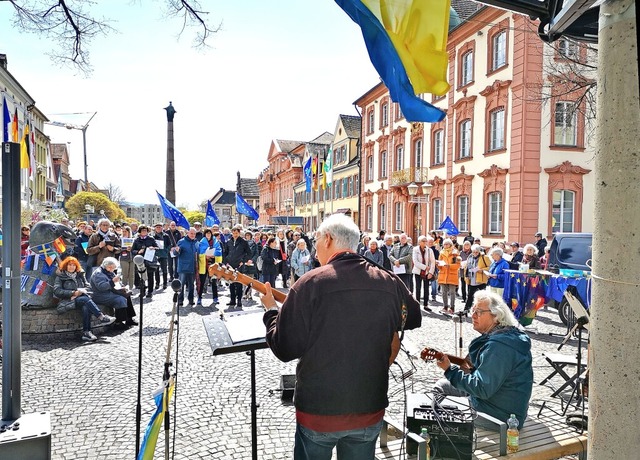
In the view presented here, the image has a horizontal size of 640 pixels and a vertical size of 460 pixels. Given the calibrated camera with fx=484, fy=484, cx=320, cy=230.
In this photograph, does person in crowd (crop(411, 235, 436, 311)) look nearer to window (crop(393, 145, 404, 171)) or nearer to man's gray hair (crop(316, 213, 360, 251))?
man's gray hair (crop(316, 213, 360, 251))

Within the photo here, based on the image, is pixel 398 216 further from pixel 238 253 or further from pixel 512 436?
pixel 512 436

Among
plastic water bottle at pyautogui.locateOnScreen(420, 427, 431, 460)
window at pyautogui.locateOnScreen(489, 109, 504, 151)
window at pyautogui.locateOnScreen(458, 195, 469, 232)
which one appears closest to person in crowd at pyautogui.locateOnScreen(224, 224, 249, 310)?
plastic water bottle at pyautogui.locateOnScreen(420, 427, 431, 460)

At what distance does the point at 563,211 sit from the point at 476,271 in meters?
12.3

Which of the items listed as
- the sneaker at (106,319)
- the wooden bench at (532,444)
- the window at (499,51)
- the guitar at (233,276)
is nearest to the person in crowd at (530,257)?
the wooden bench at (532,444)

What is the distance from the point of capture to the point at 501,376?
322 centimetres

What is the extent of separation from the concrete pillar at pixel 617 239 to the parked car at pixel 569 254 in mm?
8728

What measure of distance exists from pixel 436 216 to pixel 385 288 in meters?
25.5

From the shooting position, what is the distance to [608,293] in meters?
1.72

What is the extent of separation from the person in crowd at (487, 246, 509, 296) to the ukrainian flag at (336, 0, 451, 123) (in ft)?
27.1

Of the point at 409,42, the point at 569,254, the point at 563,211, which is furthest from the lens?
the point at 563,211

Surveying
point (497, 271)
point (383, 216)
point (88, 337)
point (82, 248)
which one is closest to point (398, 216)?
point (383, 216)

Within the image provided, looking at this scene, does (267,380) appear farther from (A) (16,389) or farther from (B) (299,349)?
(B) (299,349)

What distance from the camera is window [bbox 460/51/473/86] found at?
24.0 m

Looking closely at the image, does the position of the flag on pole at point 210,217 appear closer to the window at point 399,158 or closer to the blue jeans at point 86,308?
the blue jeans at point 86,308
